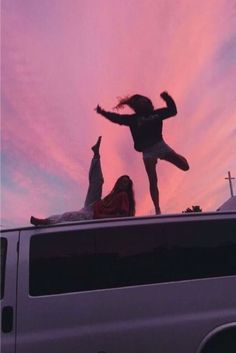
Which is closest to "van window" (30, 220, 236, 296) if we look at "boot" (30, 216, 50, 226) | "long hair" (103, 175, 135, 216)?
"boot" (30, 216, 50, 226)

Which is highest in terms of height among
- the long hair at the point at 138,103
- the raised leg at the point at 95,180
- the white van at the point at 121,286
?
the long hair at the point at 138,103

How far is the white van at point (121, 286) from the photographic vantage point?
4.45 m

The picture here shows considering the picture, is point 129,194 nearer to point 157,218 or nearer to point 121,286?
point 157,218

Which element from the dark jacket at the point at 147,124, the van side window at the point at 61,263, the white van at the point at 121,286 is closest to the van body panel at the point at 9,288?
the white van at the point at 121,286

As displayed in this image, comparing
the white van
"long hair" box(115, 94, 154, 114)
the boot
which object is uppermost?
"long hair" box(115, 94, 154, 114)

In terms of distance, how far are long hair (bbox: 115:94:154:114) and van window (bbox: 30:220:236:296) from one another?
2.19m

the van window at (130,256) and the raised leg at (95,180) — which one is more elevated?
the raised leg at (95,180)

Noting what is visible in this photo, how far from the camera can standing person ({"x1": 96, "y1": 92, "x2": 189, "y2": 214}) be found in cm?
659

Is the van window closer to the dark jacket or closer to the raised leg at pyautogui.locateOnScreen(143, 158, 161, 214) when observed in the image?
the raised leg at pyautogui.locateOnScreen(143, 158, 161, 214)

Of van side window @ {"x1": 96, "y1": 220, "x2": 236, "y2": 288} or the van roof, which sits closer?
van side window @ {"x1": 96, "y1": 220, "x2": 236, "y2": 288}

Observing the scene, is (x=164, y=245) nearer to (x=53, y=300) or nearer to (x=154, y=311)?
(x=154, y=311)

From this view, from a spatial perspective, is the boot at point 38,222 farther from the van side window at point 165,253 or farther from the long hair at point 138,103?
the long hair at point 138,103

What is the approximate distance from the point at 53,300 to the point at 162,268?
96cm

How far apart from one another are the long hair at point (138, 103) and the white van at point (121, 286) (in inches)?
83.6
